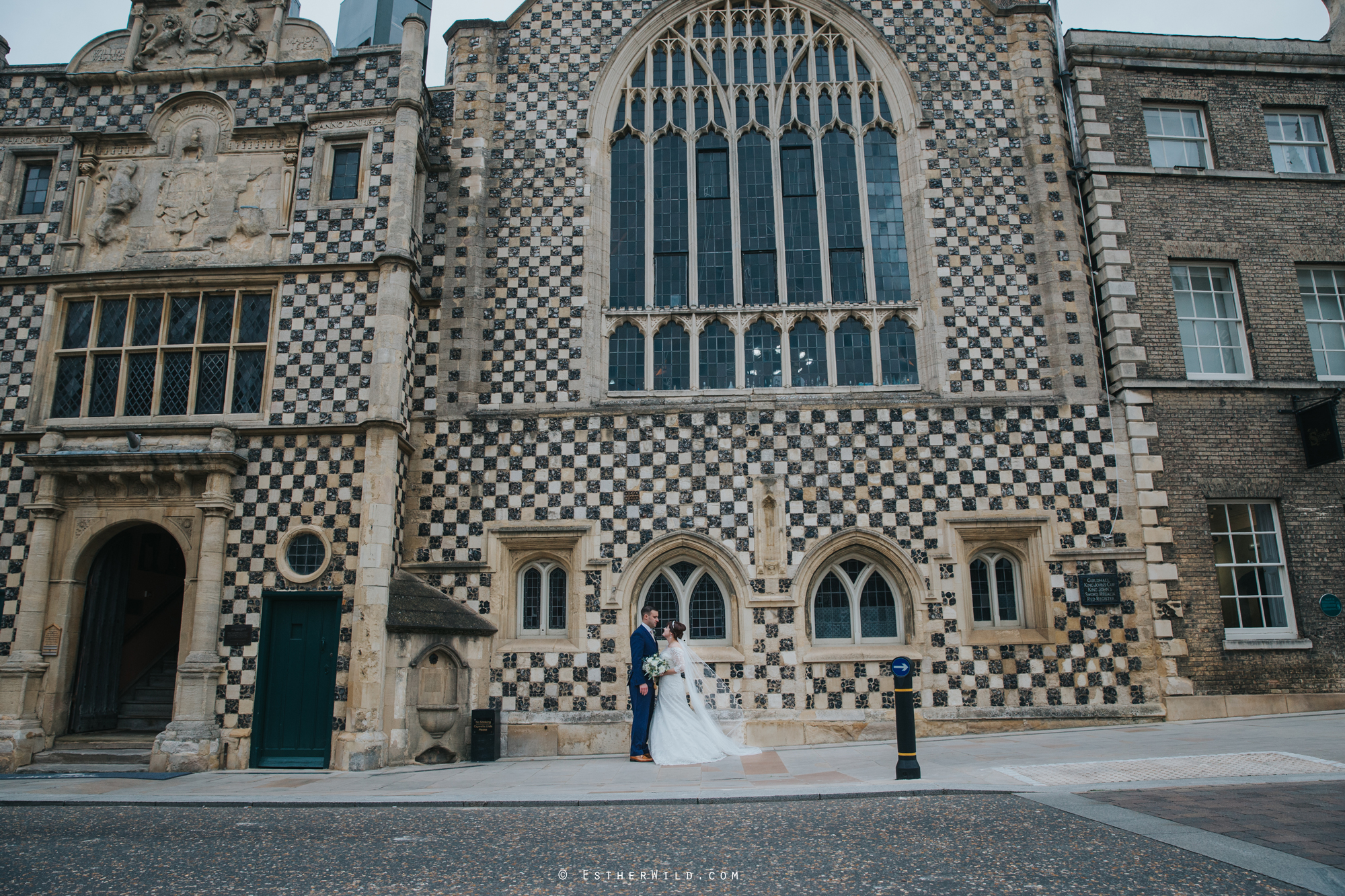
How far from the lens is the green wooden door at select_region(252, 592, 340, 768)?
11.0 meters

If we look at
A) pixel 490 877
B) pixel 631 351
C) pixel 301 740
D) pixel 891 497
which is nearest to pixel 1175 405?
pixel 891 497

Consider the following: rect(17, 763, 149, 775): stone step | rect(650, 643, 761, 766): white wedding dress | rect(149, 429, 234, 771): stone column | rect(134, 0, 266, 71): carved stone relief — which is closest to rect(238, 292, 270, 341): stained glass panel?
rect(149, 429, 234, 771): stone column

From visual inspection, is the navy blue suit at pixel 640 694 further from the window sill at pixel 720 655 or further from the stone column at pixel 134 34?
the stone column at pixel 134 34

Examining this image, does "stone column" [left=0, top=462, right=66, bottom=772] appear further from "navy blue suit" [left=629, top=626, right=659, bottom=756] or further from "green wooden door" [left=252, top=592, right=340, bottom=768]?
"navy blue suit" [left=629, top=626, right=659, bottom=756]

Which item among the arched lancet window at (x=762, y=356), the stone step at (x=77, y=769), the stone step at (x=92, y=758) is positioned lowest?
the stone step at (x=77, y=769)

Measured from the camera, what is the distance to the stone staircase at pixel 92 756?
1062 centimetres

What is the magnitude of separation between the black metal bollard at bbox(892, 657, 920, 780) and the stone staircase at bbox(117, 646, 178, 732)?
35.3ft

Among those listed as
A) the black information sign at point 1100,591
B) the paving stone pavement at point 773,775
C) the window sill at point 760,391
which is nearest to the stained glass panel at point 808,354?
the window sill at point 760,391

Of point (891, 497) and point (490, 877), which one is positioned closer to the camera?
point (490, 877)

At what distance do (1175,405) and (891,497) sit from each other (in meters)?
5.21

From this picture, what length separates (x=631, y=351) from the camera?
13773mm

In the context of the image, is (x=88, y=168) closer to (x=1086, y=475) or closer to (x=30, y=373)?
(x=30, y=373)

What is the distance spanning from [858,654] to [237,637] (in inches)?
364

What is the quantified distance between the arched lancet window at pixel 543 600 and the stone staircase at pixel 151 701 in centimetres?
539
